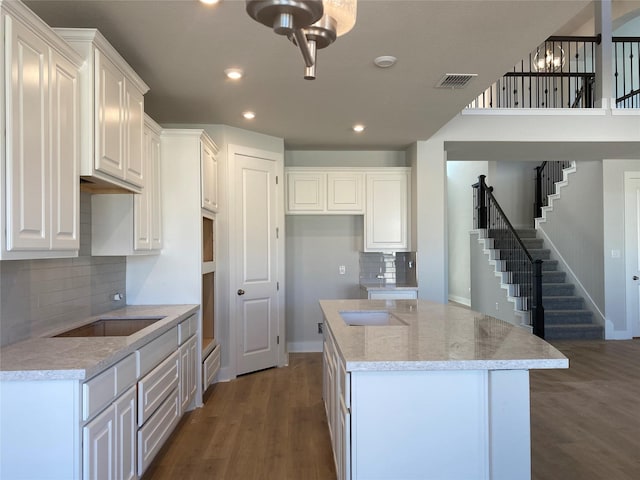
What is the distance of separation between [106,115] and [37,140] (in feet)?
1.87

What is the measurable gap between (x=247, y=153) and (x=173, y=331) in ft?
7.63

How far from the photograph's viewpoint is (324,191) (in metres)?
5.39

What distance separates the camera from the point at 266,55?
9.34ft

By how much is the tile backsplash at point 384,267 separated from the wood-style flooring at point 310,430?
60.4 inches

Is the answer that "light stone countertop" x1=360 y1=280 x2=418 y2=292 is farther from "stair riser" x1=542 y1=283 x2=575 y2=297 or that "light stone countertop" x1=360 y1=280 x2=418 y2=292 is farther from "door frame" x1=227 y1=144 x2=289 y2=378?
"stair riser" x1=542 y1=283 x2=575 y2=297

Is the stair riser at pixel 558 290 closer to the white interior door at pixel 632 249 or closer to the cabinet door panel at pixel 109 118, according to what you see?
the white interior door at pixel 632 249

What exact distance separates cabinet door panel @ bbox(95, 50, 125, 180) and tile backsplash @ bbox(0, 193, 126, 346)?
1.94ft

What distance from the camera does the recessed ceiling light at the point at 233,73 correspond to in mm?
3088

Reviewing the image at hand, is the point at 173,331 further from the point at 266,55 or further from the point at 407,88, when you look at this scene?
the point at 407,88

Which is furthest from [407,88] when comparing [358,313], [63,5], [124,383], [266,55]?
[124,383]

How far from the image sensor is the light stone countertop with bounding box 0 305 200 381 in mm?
1738

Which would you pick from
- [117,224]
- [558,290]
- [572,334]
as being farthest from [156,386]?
[558,290]

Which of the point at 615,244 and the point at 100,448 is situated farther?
the point at 615,244

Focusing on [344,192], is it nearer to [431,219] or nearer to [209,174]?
[431,219]
